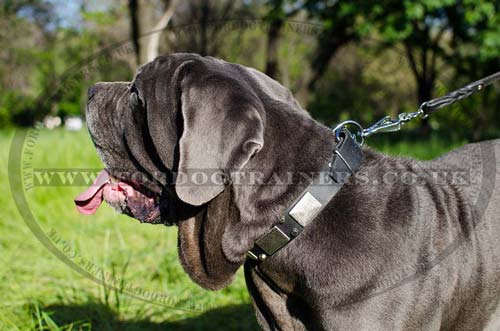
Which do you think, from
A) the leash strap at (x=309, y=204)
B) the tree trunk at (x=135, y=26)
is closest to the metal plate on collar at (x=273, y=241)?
the leash strap at (x=309, y=204)

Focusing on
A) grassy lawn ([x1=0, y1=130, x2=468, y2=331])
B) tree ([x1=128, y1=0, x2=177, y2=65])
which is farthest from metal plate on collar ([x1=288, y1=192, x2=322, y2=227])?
tree ([x1=128, y1=0, x2=177, y2=65])

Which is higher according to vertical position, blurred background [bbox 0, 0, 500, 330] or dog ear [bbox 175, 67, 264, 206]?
dog ear [bbox 175, 67, 264, 206]

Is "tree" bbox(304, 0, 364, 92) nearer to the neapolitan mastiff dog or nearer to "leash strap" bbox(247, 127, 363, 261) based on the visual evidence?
the neapolitan mastiff dog

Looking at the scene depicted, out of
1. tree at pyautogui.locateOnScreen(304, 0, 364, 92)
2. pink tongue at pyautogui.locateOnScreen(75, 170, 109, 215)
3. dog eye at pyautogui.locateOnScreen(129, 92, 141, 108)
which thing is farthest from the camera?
tree at pyautogui.locateOnScreen(304, 0, 364, 92)

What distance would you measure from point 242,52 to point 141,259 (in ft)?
51.4

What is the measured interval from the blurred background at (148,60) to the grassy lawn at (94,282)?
0.05 feet

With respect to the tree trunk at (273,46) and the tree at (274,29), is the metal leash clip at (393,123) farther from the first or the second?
the tree trunk at (273,46)

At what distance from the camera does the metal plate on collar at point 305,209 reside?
2.04m

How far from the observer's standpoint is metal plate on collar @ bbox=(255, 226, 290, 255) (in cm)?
205

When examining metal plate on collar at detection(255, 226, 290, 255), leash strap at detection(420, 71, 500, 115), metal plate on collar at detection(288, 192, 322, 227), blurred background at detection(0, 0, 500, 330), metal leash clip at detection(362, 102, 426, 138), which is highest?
leash strap at detection(420, 71, 500, 115)

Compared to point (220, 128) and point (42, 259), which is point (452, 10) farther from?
point (220, 128)

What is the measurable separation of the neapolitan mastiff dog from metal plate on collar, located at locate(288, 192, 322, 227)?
1.9 inches

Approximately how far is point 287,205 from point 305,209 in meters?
0.07

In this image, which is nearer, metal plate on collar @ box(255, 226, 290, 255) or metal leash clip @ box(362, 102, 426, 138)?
metal plate on collar @ box(255, 226, 290, 255)
